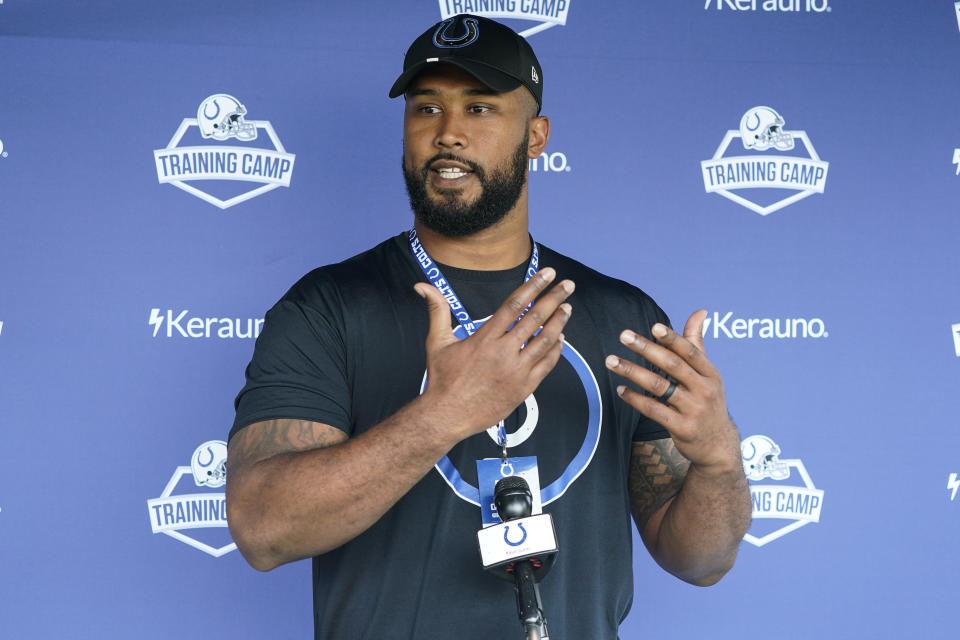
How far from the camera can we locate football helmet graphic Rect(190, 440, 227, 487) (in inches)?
64.9

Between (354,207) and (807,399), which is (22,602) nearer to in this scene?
(354,207)

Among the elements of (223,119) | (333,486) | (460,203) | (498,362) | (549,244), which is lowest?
(333,486)

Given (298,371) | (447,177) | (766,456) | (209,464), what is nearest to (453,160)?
(447,177)

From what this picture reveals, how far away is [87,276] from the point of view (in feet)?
5.37

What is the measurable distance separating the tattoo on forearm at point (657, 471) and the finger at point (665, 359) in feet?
1.00

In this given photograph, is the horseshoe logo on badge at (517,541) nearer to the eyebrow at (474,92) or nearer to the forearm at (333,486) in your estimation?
the forearm at (333,486)

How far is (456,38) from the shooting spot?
4.22 ft

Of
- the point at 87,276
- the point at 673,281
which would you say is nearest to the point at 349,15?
the point at 87,276

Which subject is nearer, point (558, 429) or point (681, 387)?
point (681, 387)

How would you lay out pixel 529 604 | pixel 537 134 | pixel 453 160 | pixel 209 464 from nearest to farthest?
pixel 529 604 → pixel 453 160 → pixel 537 134 → pixel 209 464

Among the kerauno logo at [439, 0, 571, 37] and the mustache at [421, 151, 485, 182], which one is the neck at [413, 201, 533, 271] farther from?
the kerauno logo at [439, 0, 571, 37]

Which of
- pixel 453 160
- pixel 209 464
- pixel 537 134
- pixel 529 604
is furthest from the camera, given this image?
pixel 209 464

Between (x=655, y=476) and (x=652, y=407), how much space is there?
13.2 inches

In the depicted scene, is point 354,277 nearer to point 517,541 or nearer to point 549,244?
point 517,541
